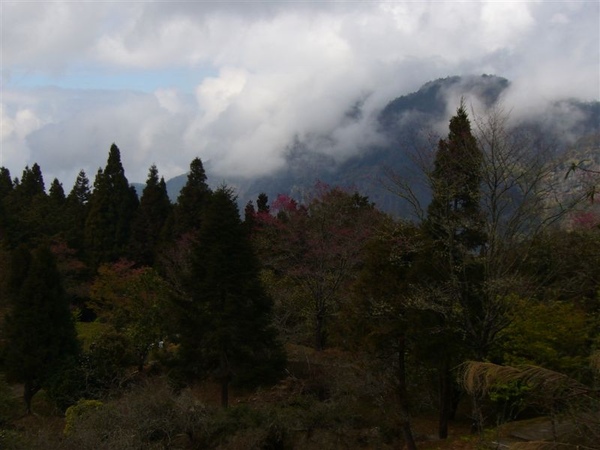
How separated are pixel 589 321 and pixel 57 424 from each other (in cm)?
1797

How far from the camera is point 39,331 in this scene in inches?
806

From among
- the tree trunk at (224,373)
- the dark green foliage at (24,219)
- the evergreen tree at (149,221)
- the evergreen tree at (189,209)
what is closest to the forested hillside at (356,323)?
the tree trunk at (224,373)

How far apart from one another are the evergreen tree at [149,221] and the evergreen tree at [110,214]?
902 mm

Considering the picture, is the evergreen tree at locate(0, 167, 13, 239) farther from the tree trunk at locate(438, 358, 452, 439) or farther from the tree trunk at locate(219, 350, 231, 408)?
the tree trunk at locate(438, 358, 452, 439)

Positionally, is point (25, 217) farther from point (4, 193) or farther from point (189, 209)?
point (189, 209)

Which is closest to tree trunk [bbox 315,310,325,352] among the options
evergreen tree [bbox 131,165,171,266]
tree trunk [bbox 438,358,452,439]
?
tree trunk [bbox 438,358,452,439]

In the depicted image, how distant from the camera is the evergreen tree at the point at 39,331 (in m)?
20.0

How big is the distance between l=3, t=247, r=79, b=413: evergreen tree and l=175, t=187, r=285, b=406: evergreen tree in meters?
6.05

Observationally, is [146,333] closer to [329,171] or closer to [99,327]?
[99,327]

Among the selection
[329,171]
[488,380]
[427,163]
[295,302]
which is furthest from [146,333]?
[329,171]

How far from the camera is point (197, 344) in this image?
18141 millimetres

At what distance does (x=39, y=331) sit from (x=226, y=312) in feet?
27.7

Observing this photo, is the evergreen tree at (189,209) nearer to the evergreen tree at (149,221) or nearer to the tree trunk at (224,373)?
the evergreen tree at (149,221)

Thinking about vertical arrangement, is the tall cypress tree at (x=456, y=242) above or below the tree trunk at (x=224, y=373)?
above
